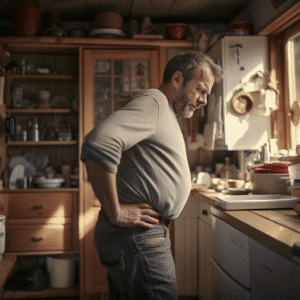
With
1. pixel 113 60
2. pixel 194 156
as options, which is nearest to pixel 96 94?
→ pixel 113 60

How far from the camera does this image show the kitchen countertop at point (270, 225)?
42.5 inches

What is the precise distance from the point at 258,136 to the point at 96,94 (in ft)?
4.90

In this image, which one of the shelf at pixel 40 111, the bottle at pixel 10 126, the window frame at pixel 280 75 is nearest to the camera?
the window frame at pixel 280 75

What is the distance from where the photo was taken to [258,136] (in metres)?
2.68

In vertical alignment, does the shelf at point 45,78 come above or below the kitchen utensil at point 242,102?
above

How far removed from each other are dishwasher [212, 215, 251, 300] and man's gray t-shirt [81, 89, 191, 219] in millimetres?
427

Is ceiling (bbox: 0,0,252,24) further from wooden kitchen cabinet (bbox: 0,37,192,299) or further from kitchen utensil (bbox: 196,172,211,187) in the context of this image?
kitchen utensil (bbox: 196,172,211,187)

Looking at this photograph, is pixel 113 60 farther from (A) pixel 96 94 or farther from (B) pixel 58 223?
(B) pixel 58 223

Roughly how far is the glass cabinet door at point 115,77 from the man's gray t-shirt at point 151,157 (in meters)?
2.05

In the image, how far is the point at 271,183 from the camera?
208 cm

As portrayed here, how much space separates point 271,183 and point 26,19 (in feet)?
8.12

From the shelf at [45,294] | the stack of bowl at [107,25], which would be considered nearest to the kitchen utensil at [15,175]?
the shelf at [45,294]

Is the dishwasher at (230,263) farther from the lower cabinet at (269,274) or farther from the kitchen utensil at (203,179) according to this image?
the kitchen utensil at (203,179)

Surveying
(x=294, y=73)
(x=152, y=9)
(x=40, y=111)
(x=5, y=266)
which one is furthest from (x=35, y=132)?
(x=294, y=73)
